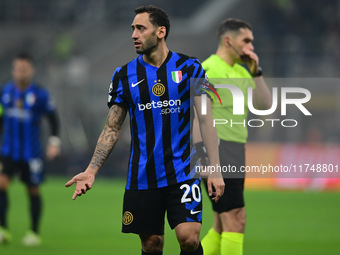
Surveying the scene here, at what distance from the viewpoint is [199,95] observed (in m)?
4.87

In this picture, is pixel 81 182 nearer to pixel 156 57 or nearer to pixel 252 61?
pixel 156 57

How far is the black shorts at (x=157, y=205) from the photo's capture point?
4.74 meters

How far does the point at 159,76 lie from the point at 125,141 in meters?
15.6

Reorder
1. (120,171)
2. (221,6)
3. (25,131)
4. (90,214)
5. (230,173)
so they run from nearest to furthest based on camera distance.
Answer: (230,173) < (25,131) < (90,214) < (120,171) < (221,6)

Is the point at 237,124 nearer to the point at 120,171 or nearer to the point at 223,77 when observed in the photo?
the point at 223,77

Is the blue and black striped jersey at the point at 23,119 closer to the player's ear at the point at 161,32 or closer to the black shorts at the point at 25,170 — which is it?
the black shorts at the point at 25,170

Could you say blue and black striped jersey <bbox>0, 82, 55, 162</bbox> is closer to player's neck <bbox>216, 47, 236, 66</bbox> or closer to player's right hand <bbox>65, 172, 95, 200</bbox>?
player's neck <bbox>216, 47, 236, 66</bbox>

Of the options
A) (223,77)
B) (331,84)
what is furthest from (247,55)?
(331,84)

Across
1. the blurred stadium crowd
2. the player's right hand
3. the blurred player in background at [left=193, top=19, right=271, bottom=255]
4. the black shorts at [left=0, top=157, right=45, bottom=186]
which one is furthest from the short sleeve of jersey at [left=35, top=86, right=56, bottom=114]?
the blurred stadium crowd

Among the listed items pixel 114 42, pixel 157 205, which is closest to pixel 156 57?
pixel 157 205

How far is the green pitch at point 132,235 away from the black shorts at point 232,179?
1.98 m

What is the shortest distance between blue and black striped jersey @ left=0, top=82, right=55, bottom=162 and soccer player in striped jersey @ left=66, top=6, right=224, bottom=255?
13.2 ft

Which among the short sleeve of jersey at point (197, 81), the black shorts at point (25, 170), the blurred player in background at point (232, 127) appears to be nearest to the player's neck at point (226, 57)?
the blurred player in background at point (232, 127)

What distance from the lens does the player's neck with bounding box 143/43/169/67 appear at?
16.0 ft
